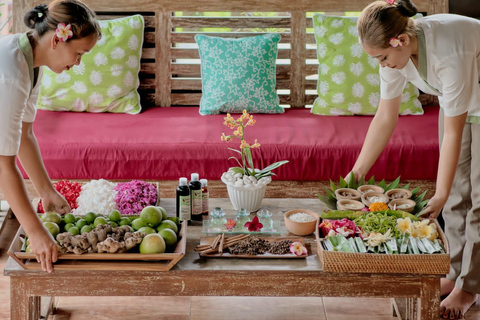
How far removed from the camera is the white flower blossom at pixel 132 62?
3.94 meters

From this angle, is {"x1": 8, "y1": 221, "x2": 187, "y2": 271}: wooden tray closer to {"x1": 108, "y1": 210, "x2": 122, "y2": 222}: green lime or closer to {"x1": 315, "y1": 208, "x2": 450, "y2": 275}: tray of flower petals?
{"x1": 108, "y1": 210, "x2": 122, "y2": 222}: green lime

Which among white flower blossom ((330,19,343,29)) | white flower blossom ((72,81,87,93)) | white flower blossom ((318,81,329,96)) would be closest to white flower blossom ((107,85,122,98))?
white flower blossom ((72,81,87,93))

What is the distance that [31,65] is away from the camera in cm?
210

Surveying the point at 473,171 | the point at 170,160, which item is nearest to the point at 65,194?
the point at 170,160

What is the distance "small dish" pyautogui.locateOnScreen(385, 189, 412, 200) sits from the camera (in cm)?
257

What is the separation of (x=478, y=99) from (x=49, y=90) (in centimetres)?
250

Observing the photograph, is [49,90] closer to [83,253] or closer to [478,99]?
[83,253]

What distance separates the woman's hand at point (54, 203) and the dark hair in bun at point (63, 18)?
643 mm

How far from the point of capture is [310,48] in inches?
163

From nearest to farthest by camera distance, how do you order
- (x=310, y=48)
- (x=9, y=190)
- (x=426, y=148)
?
(x=9, y=190)
(x=426, y=148)
(x=310, y=48)

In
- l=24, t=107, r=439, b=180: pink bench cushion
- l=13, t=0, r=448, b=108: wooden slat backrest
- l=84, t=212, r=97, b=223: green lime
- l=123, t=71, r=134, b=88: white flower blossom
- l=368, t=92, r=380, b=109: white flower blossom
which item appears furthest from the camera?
l=13, t=0, r=448, b=108: wooden slat backrest

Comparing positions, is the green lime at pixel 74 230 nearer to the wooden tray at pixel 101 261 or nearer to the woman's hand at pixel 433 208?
the wooden tray at pixel 101 261

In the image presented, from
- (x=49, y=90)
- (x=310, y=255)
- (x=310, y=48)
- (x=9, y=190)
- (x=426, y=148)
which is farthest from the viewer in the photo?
(x=310, y=48)

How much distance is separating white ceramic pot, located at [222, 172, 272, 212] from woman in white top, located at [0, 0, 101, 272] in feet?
2.57
